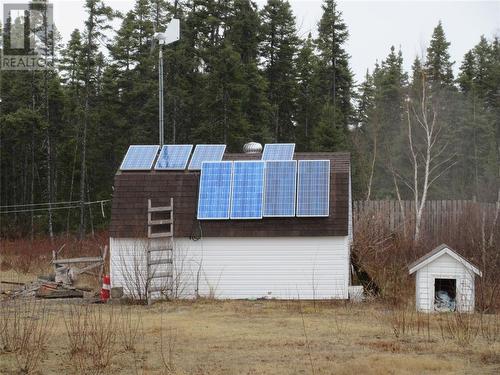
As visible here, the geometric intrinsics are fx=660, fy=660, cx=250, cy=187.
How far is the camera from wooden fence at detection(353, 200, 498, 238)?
1097 inches

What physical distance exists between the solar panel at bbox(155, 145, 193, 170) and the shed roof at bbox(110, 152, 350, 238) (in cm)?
27

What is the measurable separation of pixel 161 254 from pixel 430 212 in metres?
15.5

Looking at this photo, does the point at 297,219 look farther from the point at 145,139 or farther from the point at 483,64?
the point at 483,64

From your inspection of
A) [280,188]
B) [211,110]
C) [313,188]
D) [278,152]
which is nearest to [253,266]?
[280,188]

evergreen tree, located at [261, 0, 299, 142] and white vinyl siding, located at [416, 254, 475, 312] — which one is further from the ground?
evergreen tree, located at [261, 0, 299, 142]

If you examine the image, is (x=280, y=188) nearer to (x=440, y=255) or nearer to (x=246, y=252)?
(x=246, y=252)

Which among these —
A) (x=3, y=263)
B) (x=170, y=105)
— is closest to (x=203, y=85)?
(x=170, y=105)

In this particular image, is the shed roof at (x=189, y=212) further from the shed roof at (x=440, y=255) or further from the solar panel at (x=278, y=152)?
the shed roof at (x=440, y=255)

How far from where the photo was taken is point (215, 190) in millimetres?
19859

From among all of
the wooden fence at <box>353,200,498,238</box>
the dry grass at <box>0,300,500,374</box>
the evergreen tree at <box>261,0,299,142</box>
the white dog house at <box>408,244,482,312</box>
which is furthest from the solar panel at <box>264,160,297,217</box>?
the evergreen tree at <box>261,0,299,142</box>

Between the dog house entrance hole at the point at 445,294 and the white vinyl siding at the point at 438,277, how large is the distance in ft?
1.22

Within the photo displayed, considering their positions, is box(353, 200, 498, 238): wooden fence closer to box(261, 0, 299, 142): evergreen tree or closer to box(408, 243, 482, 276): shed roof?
box(408, 243, 482, 276): shed roof

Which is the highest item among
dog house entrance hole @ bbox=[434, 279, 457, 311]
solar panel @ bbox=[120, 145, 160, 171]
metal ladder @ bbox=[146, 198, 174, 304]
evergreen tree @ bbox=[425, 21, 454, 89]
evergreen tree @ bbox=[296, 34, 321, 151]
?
evergreen tree @ bbox=[425, 21, 454, 89]

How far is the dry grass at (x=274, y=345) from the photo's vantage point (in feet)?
32.9
